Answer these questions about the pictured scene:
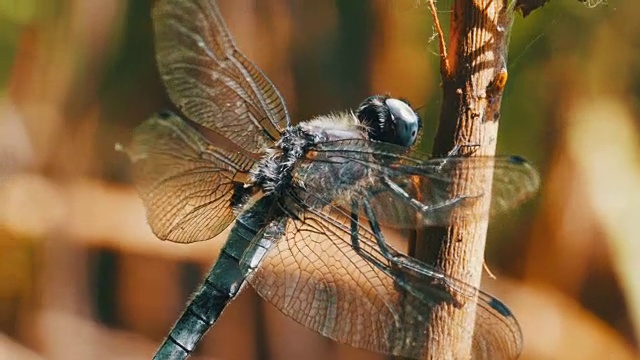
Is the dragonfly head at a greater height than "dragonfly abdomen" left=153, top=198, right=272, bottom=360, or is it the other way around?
the dragonfly head

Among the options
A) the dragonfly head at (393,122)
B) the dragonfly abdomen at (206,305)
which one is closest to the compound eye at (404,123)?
the dragonfly head at (393,122)

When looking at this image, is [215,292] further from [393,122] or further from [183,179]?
[393,122]

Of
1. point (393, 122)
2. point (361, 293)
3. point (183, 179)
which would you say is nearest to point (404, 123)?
point (393, 122)

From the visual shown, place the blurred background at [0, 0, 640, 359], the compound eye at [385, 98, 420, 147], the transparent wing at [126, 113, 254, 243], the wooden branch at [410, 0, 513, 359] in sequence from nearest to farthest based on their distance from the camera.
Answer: the wooden branch at [410, 0, 513, 359], the compound eye at [385, 98, 420, 147], the transparent wing at [126, 113, 254, 243], the blurred background at [0, 0, 640, 359]

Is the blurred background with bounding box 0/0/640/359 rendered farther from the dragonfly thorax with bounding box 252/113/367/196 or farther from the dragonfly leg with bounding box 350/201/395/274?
the dragonfly leg with bounding box 350/201/395/274

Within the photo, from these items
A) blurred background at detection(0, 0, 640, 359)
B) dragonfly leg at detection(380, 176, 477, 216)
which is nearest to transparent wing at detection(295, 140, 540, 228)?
dragonfly leg at detection(380, 176, 477, 216)

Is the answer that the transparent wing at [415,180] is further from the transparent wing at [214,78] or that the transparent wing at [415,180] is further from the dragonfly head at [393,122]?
the transparent wing at [214,78]

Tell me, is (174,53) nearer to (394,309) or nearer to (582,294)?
(394,309)
